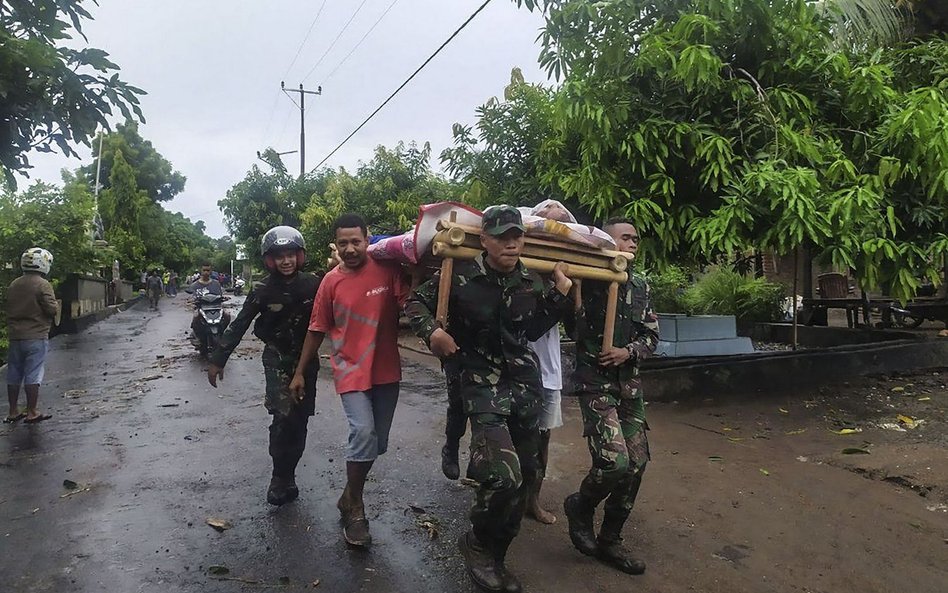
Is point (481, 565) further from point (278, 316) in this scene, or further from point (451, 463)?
point (278, 316)

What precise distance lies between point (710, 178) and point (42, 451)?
6273 mm

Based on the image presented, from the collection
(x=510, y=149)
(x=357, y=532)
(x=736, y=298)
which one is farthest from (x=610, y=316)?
(x=736, y=298)

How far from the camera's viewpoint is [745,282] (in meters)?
13.2

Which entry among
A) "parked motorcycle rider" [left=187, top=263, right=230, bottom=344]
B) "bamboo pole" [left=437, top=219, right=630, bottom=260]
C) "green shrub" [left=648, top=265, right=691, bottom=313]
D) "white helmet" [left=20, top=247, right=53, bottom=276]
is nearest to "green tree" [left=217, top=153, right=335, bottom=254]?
"parked motorcycle rider" [left=187, top=263, right=230, bottom=344]

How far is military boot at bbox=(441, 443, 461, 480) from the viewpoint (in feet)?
14.5

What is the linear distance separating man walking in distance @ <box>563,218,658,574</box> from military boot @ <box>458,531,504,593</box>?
613mm

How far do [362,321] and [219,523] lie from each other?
5.02 ft

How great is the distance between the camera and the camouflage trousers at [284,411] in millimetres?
4059

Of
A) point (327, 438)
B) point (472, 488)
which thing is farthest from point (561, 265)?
point (327, 438)

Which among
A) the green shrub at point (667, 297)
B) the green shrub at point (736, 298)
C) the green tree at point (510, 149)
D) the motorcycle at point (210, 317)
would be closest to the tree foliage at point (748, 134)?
the green tree at point (510, 149)

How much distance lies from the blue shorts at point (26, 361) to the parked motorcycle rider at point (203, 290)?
4442 mm

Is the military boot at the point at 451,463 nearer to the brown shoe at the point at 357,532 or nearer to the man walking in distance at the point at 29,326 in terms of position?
the brown shoe at the point at 357,532

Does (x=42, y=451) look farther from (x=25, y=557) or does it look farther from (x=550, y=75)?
(x=550, y=75)

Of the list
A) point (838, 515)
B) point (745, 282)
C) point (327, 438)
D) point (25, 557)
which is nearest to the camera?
point (25, 557)
